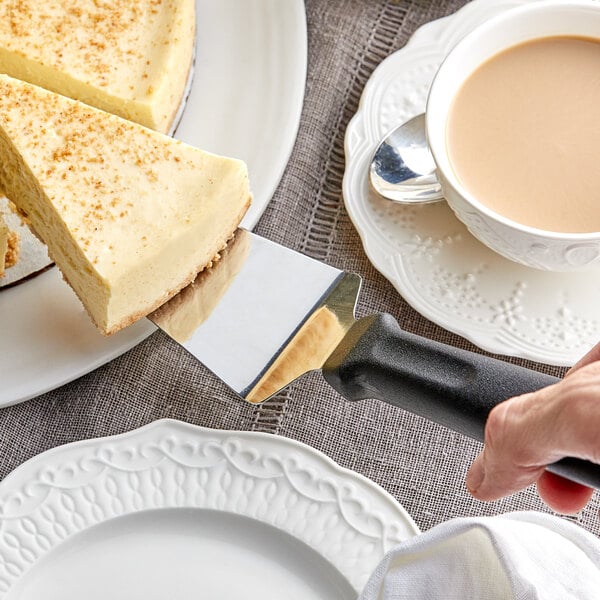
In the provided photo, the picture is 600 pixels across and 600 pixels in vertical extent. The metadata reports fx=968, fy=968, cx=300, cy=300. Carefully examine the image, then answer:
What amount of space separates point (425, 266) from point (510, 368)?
367 mm

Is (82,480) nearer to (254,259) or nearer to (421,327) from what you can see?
(254,259)

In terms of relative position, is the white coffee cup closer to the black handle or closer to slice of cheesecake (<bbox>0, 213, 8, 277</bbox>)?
the black handle

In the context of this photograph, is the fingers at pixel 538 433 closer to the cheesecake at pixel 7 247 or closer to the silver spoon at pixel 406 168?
the silver spoon at pixel 406 168

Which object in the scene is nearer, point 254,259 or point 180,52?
point 254,259

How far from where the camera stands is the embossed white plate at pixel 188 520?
1288 millimetres

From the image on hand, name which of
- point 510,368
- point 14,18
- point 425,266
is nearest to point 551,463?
point 510,368

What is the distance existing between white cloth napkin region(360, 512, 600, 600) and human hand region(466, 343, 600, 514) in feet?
0.34

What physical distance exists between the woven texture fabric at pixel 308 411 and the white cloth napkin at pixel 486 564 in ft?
0.70

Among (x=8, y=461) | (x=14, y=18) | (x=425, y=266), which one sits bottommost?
(x=8, y=461)

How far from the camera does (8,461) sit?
4.63 feet

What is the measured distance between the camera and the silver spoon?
1.45m

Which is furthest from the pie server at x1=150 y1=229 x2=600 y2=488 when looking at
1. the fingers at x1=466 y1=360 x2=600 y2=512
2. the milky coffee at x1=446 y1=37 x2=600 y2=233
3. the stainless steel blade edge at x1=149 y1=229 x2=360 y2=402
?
the milky coffee at x1=446 y1=37 x2=600 y2=233

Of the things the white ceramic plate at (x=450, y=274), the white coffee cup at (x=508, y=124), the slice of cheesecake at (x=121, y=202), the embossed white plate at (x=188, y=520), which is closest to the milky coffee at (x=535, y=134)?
the white coffee cup at (x=508, y=124)

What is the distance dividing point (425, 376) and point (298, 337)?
0.24 m
